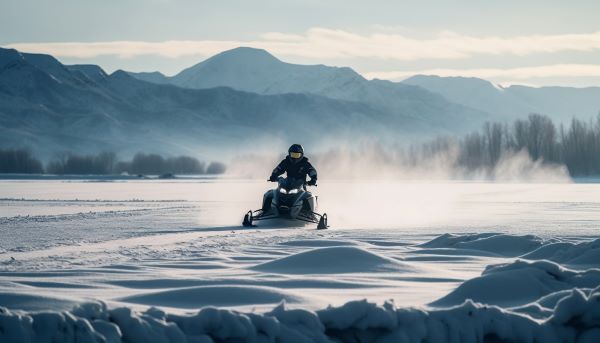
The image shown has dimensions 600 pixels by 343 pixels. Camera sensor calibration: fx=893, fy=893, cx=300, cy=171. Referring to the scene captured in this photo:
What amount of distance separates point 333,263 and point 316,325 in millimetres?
5081

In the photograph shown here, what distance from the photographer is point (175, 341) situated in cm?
641

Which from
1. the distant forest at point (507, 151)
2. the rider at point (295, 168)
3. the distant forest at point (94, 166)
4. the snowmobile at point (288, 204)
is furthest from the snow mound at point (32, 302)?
the distant forest at point (94, 166)

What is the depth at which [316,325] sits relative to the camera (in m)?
6.76

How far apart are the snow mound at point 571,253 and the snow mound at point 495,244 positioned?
2.52 ft

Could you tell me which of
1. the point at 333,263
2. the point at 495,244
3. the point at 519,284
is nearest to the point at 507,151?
the point at 495,244

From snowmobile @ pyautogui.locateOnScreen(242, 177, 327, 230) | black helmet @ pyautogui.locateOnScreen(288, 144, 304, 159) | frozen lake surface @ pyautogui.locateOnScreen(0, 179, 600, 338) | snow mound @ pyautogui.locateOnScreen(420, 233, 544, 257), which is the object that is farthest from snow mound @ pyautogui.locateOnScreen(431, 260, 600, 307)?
black helmet @ pyautogui.locateOnScreen(288, 144, 304, 159)

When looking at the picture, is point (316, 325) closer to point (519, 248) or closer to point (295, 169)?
point (519, 248)

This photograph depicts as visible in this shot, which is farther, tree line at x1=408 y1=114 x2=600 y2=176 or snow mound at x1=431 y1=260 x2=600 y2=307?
tree line at x1=408 y1=114 x2=600 y2=176

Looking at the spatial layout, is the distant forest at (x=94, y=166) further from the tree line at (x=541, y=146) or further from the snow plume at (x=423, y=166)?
the tree line at (x=541, y=146)

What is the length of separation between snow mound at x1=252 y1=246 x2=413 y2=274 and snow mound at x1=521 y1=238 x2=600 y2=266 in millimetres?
2332

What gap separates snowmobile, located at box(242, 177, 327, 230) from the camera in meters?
22.5

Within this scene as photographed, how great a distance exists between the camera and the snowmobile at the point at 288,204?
22484 mm

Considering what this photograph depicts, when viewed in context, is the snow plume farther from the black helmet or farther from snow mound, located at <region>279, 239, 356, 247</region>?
snow mound, located at <region>279, 239, 356, 247</region>

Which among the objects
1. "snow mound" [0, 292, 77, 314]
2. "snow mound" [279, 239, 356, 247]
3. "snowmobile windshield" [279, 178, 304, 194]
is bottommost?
"snow mound" [279, 239, 356, 247]
